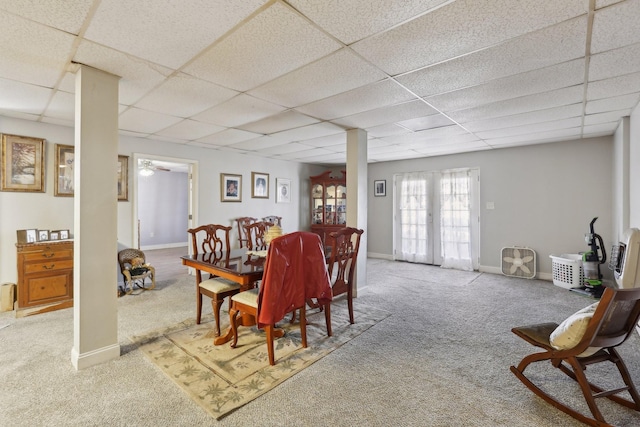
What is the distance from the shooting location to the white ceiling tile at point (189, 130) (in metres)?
3.92

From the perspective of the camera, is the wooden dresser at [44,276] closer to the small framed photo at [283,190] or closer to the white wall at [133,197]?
the white wall at [133,197]

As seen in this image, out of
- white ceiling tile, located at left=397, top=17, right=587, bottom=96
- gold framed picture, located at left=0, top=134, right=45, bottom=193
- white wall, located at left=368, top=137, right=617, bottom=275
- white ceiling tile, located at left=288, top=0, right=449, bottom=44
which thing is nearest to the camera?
white ceiling tile, located at left=288, top=0, right=449, bottom=44

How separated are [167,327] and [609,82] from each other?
464 cm

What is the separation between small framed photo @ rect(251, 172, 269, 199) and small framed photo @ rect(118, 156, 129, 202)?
2.25 metres

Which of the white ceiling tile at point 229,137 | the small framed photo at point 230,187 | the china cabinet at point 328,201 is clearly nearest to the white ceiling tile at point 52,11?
the white ceiling tile at point 229,137

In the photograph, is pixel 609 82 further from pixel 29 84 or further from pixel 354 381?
pixel 29 84

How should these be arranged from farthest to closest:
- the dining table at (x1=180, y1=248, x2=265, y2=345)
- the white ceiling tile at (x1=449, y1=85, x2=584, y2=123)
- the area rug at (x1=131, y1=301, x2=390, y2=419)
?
the white ceiling tile at (x1=449, y1=85, x2=584, y2=123), the dining table at (x1=180, y1=248, x2=265, y2=345), the area rug at (x1=131, y1=301, x2=390, y2=419)

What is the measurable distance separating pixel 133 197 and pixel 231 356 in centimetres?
337

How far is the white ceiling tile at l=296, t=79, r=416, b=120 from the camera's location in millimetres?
2705

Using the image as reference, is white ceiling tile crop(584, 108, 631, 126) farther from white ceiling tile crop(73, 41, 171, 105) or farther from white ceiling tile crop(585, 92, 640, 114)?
white ceiling tile crop(73, 41, 171, 105)

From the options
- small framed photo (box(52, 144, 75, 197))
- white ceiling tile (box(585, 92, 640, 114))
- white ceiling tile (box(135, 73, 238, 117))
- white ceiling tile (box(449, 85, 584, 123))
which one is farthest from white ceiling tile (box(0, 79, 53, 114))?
white ceiling tile (box(585, 92, 640, 114))

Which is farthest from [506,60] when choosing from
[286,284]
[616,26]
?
[286,284]

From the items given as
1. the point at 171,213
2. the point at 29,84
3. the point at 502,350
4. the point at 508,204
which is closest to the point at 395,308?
the point at 502,350

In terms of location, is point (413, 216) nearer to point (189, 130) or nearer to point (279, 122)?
point (279, 122)
